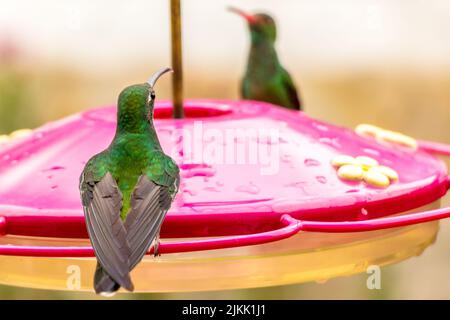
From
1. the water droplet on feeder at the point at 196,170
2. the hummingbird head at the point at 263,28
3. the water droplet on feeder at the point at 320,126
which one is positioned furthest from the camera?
the hummingbird head at the point at 263,28

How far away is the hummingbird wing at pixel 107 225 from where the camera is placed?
155 centimetres

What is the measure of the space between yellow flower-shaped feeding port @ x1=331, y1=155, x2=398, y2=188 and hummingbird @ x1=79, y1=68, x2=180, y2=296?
408mm

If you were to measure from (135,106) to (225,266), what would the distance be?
365 mm

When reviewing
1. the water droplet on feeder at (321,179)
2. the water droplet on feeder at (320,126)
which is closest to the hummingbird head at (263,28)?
the water droplet on feeder at (320,126)

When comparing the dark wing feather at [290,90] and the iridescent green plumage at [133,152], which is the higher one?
the iridescent green plumage at [133,152]

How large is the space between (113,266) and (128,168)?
0.35 metres

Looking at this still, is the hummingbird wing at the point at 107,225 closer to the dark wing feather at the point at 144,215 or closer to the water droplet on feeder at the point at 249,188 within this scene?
the dark wing feather at the point at 144,215

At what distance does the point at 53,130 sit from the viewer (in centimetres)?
231

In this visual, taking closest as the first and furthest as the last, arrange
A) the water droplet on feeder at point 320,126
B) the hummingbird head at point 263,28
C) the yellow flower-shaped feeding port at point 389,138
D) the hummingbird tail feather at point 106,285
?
the hummingbird tail feather at point 106,285 → the water droplet on feeder at point 320,126 → the yellow flower-shaped feeding port at point 389,138 → the hummingbird head at point 263,28

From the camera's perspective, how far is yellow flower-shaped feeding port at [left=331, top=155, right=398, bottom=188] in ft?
6.71

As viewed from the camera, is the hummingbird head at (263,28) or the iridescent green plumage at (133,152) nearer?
the iridescent green plumage at (133,152)

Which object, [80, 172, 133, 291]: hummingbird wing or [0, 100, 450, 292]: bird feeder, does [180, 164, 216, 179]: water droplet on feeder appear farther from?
[80, 172, 133, 291]: hummingbird wing

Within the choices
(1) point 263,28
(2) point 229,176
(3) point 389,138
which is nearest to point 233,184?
(2) point 229,176

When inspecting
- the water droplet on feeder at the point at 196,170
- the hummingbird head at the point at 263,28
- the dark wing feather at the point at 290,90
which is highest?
the water droplet on feeder at the point at 196,170
